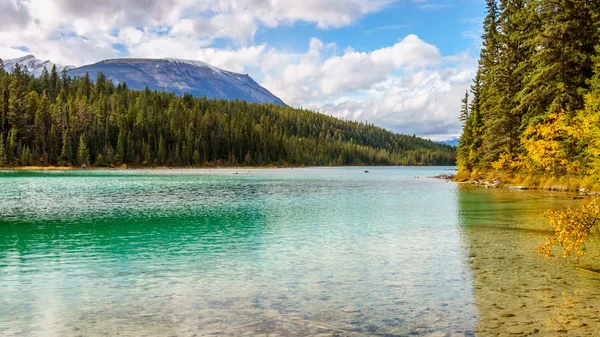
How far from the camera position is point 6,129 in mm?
157375

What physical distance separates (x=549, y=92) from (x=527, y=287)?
41856 millimetres

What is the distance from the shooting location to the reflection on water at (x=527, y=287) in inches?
409

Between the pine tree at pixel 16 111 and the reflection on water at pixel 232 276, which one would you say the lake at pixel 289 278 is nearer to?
the reflection on water at pixel 232 276

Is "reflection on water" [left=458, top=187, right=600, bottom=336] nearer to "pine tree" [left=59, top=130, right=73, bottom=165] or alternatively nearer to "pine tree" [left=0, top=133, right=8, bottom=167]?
"pine tree" [left=0, top=133, right=8, bottom=167]

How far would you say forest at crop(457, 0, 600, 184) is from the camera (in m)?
44.1

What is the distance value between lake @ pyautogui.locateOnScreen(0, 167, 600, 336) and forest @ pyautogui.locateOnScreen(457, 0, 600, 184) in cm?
1955

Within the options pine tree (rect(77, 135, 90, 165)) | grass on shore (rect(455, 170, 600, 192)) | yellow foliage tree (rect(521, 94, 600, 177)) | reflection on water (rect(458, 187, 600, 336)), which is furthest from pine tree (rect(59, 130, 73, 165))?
reflection on water (rect(458, 187, 600, 336))

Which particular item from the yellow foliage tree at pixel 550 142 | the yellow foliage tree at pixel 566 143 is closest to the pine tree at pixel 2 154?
the yellow foliage tree at pixel 566 143

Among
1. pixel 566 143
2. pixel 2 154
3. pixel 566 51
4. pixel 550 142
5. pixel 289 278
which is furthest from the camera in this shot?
pixel 2 154

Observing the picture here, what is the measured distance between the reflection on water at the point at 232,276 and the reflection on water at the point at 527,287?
0.64 metres

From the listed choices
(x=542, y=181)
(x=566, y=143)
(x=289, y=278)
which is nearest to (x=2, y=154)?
(x=542, y=181)

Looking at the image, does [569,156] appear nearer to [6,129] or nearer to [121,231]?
[121,231]

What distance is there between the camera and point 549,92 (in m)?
→ 49.3

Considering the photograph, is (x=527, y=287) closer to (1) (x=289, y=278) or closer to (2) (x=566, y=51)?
(1) (x=289, y=278)
